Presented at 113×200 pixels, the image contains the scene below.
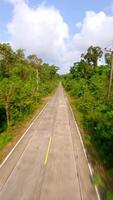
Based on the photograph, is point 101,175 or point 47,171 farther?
point 47,171

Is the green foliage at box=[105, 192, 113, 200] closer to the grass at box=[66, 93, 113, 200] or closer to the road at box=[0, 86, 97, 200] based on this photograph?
the grass at box=[66, 93, 113, 200]

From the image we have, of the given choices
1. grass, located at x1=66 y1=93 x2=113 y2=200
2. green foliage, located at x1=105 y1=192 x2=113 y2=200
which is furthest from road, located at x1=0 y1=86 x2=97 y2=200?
green foliage, located at x1=105 y1=192 x2=113 y2=200

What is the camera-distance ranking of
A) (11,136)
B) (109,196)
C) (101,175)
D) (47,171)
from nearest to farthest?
(109,196)
(101,175)
(47,171)
(11,136)

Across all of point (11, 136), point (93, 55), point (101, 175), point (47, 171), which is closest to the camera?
point (101, 175)

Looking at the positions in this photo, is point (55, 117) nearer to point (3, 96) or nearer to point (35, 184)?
point (3, 96)

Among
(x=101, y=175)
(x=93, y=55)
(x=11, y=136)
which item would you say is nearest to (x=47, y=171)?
(x=101, y=175)

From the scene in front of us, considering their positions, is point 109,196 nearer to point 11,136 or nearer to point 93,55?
point 11,136

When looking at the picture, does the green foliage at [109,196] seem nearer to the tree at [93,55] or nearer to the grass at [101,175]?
the grass at [101,175]

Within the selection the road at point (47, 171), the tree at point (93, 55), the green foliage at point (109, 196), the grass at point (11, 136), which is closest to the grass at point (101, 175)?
the green foliage at point (109, 196)

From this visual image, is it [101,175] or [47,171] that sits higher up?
[47,171]

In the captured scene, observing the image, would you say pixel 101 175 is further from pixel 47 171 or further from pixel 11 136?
pixel 11 136
